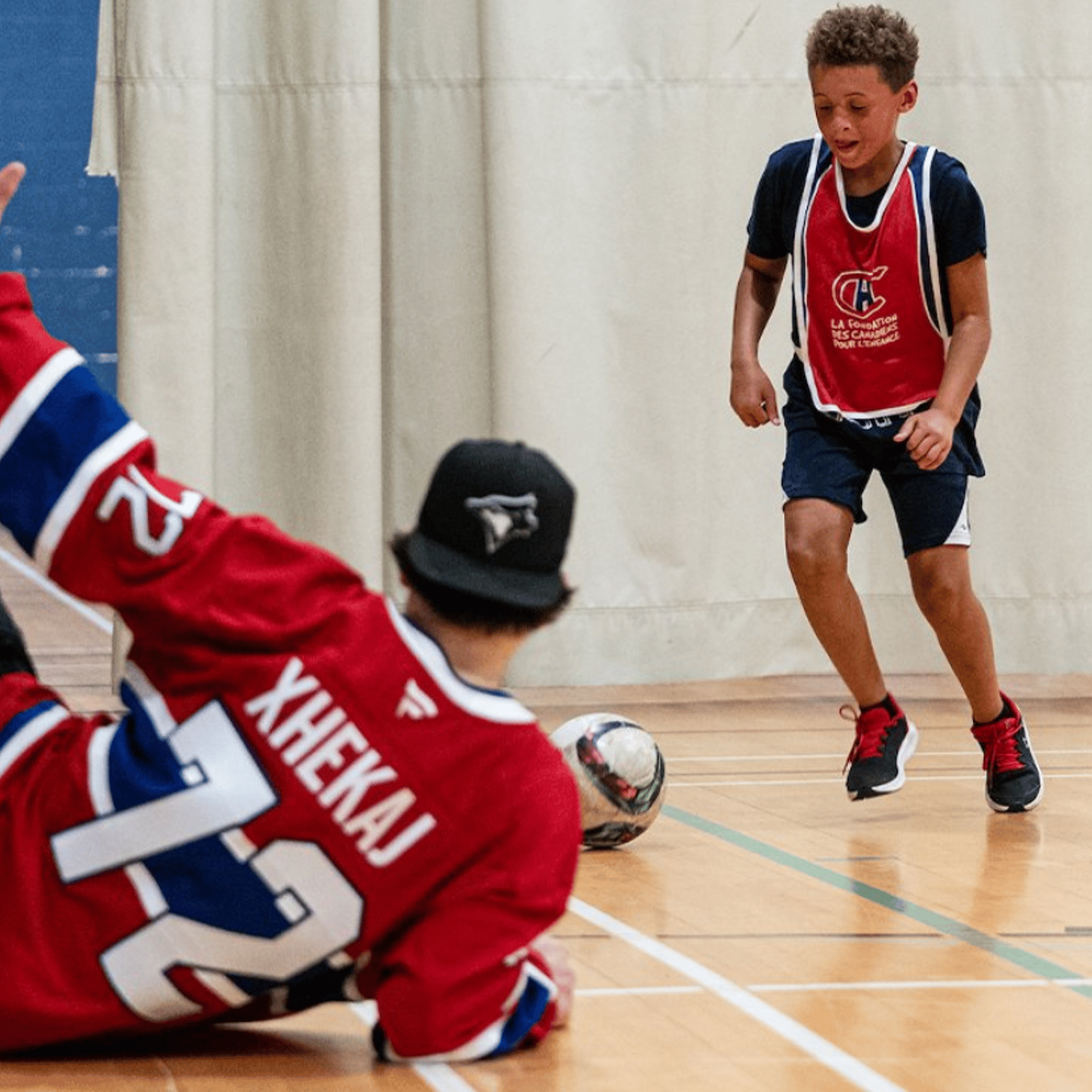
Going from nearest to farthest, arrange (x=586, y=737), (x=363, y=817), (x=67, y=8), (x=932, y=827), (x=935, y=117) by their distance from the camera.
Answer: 1. (x=363, y=817)
2. (x=586, y=737)
3. (x=932, y=827)
4. (x=935, y=117)
5. (x=67, y=8)

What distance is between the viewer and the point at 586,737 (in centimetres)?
331

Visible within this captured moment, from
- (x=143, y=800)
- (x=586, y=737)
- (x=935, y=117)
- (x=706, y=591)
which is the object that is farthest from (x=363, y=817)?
(x=935, y=117)

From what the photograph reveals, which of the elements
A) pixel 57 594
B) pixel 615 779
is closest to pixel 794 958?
pixel 615 779

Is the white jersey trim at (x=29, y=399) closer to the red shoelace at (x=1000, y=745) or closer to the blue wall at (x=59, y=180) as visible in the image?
the red shoelace at (x=1000, y=745)

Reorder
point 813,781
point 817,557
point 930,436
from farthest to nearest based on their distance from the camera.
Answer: point 813,781 → point 817,557 → point 930,436

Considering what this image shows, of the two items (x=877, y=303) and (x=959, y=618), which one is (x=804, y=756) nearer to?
(x=959, y=618)

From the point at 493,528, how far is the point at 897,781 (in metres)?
1.83

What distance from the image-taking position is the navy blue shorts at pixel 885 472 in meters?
3.69

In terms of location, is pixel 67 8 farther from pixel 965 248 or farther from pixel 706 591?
pixel 965 248

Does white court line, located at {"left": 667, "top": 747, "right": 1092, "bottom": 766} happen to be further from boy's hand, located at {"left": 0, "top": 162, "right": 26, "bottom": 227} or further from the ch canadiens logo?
boy's hand, located at {"left": 0, "top": 162, "right": 26, "bottom": 227}

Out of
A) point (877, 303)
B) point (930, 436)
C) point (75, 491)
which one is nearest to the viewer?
point (75, 491)

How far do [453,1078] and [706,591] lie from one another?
10.8 ft

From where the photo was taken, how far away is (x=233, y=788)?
1989mm

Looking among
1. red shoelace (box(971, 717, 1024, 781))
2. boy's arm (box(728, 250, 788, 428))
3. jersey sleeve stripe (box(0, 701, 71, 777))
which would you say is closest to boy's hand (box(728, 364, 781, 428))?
boy's arm (box(728, 250, 788, 428))
